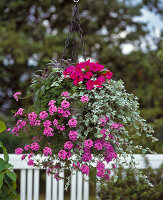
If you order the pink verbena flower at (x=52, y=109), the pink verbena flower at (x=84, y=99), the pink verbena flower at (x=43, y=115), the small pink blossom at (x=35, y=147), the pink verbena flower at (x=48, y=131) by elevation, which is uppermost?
the pink verbena flower at (x=84, y=99)

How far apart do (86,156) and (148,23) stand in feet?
18.0

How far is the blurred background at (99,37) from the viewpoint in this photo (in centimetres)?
599

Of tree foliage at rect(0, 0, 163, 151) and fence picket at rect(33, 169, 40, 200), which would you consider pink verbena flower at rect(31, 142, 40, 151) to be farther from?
tree foliage at rect(0, 0, 163, 151)

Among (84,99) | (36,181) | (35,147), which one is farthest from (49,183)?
(84,99)

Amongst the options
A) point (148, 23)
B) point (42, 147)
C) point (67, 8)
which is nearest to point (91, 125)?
point (42, 147)

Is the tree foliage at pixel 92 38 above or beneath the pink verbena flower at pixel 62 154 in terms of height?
above

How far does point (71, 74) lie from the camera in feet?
6.02

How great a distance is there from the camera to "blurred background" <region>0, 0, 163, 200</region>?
19.7 ft

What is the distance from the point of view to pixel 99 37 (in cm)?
620

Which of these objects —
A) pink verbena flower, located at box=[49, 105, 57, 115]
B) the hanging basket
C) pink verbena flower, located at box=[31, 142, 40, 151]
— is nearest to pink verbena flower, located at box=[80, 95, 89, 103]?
the hanging basket

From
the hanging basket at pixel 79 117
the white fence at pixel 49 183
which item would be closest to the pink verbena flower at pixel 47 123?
the hanging basket at pixel 79 117

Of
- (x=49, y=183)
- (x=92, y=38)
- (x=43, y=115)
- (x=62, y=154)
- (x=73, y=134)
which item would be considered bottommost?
(x=49, y=183)

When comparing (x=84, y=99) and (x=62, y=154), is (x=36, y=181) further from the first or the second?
(x=84, y=99)

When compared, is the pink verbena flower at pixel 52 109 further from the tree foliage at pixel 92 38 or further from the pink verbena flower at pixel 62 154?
the tree foliage at pixel 92 38
